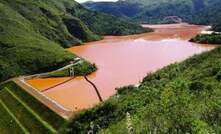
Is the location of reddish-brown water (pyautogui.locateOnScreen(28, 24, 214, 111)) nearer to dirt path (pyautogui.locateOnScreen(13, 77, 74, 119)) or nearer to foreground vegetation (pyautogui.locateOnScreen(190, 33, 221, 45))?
dirt path (pyautogui.locateOnScreen(13, 77, 74, 119))

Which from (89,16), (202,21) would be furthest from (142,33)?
(202,21)

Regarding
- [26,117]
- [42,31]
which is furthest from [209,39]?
[26,117]

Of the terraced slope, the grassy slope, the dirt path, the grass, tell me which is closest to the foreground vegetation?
the dirt path

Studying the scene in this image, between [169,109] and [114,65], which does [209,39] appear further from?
[169,109]

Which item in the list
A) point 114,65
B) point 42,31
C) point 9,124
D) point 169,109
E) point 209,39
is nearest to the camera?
point 169,109

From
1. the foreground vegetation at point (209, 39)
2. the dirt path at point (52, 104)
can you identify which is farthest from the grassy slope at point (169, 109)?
the foreground vegetation at point (209, 39)
